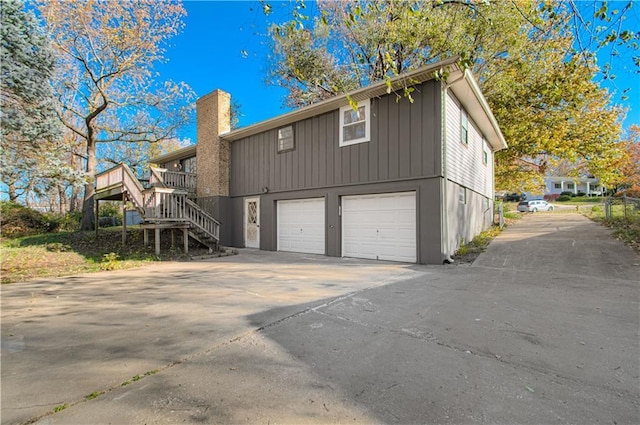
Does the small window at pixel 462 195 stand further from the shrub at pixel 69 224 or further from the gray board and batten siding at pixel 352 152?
the shrub at pixel 69 224

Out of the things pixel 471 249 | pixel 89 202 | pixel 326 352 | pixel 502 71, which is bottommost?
pixel 326 352

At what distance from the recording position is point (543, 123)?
15078 mm

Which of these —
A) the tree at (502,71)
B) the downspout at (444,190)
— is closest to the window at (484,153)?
the tree at (502,71)

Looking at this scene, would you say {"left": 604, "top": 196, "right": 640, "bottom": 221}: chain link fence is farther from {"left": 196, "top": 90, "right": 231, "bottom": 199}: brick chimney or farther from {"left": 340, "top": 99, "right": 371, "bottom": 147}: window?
{"left": 196, "top": 90, "right": 231, "bottom": 199}: brick chimney

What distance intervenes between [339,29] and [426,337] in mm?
16780

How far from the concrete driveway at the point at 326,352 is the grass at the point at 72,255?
2183 mm

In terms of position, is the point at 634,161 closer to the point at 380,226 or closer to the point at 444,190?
the point at 444,190

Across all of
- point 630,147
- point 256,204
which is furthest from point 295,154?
point 630,147

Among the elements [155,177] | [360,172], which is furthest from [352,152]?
[155,177]

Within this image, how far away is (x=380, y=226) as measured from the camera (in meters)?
8.91

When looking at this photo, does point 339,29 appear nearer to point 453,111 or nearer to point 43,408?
point 453,111

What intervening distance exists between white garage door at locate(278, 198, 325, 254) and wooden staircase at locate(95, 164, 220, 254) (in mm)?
2425

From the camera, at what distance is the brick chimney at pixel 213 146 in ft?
43.1

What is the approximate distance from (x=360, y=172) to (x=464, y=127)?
402 centimetres
